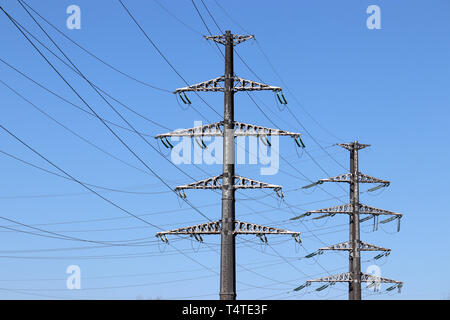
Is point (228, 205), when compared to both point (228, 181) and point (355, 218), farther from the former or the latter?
point (355, 218)

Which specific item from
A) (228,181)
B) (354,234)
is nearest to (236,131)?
(228,181)

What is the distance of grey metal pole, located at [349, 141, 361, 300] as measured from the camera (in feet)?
239

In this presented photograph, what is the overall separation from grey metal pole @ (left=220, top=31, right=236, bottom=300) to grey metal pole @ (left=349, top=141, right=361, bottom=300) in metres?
27.9

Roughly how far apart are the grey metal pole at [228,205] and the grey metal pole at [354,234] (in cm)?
2786

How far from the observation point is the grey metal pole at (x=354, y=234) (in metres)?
72.9

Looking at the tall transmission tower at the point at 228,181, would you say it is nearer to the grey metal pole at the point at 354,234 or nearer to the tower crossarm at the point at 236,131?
the tower crossarm at the point at 236,131

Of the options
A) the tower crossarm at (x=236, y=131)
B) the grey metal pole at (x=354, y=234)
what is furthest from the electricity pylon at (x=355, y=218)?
the tower crossarm at (x=236, y=131)

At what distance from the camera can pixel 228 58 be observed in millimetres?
50094

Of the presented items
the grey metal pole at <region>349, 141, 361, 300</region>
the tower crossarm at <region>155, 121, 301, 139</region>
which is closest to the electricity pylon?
the grey metal pole at <region>349, 141, 361, 300</region>

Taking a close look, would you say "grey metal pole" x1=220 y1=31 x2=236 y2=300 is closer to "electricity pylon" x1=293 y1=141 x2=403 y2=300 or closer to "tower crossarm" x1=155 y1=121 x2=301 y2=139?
"tower crossarm" x1=155 y1=121 x2=301 y2=139

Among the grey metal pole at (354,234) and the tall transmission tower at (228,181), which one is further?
the grey metal pole at (354,234)
